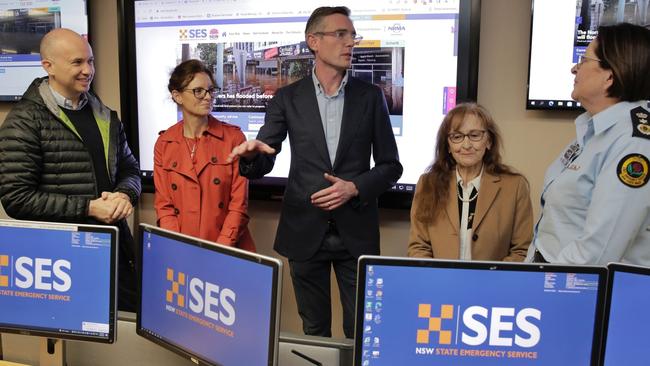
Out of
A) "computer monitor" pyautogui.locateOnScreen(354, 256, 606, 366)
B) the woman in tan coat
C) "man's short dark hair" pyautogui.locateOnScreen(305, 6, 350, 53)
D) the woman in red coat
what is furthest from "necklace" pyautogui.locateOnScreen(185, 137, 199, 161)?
"computer monitor" pyautogui.locateOnScreen(354, 256, 606, 366)

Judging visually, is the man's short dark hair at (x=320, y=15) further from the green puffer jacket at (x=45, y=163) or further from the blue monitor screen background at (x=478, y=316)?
the blue monitor screen background at (x=478, y=316)

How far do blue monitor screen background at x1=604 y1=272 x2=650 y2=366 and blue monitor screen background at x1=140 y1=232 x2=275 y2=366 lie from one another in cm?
68

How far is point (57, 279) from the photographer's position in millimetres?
1329

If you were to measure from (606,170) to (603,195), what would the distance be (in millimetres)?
75

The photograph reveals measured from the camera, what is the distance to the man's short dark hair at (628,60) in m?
1.47

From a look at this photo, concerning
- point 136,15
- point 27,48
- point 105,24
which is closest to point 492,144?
point 136,15

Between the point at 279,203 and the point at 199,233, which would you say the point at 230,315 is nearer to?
the point at 199,233

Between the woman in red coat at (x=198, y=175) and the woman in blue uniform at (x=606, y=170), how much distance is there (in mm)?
1214

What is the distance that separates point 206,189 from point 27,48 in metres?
1.76

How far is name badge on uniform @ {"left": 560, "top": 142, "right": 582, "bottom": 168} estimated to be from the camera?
5.23ft

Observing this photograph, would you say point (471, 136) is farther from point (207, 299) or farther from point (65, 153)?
point (65, 153)

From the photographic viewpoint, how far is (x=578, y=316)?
1.08m

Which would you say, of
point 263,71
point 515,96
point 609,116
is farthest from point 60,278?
point 515,96

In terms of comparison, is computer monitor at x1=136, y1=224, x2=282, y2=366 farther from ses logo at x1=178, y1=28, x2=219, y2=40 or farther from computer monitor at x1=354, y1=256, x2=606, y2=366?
ses logo at x1=178, y1=28, x2=219, y2=40
